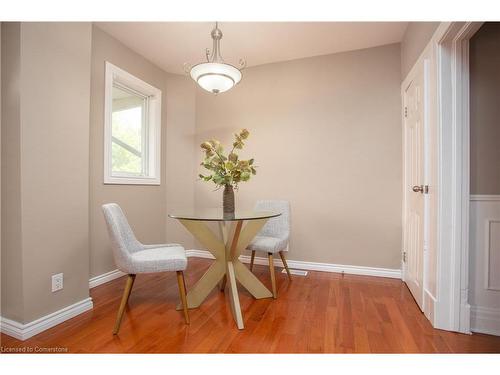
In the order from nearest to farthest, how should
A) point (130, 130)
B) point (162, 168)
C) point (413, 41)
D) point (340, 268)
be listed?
1. point (413, 41)
2. point (340, 268)
3. point (130, 130)
4. point (162, 168)

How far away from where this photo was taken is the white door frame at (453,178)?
1.66 m

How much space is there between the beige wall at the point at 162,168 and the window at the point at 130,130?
7 centimetres

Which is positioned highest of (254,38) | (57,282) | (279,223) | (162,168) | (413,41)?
(254,38)

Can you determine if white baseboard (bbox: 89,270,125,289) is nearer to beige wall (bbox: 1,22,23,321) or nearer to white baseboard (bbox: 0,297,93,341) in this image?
white baseboard (bbox: 0,297,93,341)

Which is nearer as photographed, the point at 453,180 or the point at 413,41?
the point at 453,180

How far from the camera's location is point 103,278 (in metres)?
2.63

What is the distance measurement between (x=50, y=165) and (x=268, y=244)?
1756 millimetres

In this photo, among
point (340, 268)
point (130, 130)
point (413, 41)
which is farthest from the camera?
point (130, 130)

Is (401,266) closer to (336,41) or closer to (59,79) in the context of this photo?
(336,41)

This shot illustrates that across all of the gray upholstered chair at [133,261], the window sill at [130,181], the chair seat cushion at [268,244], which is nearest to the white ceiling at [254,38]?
the window sill at [130,181]

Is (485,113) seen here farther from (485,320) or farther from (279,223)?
(279,223)

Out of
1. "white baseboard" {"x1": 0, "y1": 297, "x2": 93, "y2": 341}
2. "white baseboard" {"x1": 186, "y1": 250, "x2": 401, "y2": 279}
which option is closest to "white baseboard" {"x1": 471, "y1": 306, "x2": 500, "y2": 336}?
"white baseboard" {"x1": 186, "y1": 250, "x2": 401, "y2": 279}

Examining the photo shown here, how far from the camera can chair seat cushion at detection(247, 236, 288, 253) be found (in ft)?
7.63

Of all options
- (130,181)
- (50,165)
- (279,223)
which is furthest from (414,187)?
(130,181)
